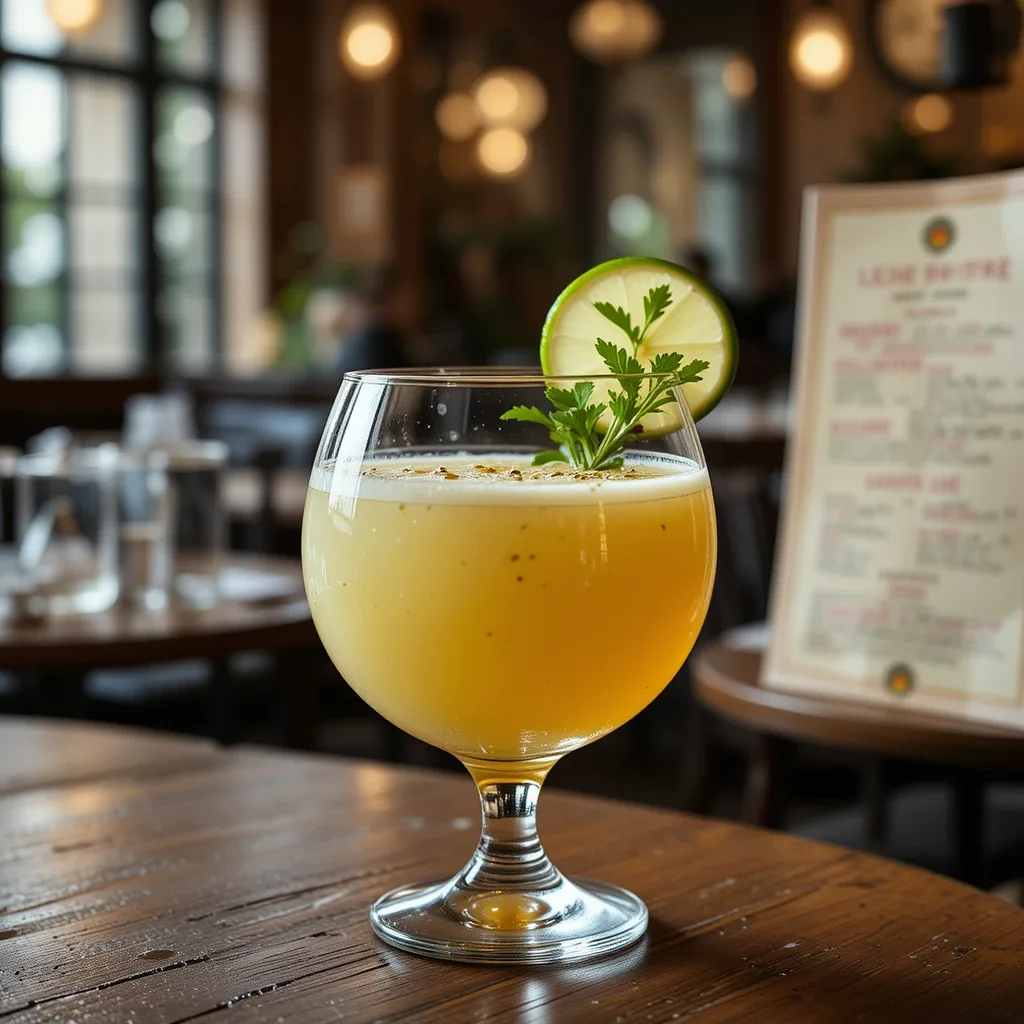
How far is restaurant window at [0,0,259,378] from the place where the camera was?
29.7 feet

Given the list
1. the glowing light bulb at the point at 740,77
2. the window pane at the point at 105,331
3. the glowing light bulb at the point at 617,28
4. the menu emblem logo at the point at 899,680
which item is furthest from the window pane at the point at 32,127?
the menu emblem logo at the point at 899,680

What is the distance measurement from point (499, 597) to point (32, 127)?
9149 mm

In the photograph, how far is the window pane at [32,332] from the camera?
9180 mm

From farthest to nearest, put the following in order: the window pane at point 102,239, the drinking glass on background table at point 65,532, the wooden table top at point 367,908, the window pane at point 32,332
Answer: the window pane at point 102,239
the window pane at point 32,332
the drinking glass on background table at point 65,532
the wooden table top at point 367,908

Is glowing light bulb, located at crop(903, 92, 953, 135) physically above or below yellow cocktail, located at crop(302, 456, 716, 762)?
above

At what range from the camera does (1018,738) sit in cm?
128

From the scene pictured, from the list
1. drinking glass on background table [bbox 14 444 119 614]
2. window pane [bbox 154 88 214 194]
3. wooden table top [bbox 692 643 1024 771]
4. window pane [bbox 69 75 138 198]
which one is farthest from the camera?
window pane [bbox 154 88 214 194]

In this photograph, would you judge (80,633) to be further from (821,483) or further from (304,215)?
(304,215)

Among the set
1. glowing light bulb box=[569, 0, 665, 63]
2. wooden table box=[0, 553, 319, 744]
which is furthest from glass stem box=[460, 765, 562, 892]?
glowing light bulb box=[569, 0, 665, 63]

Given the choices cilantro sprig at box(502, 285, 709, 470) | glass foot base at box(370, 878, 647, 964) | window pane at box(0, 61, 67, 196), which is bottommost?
glass foot base at box(370, 878, 647, 964)

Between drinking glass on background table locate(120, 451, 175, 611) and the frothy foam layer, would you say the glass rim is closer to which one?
the frothy foam layer

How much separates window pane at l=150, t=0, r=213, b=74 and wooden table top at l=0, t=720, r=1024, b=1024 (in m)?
9.77

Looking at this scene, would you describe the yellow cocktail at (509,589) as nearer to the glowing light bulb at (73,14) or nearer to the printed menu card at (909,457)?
the printed menu card at (909,457)

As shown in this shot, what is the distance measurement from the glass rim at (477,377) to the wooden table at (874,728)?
0.67 meters
